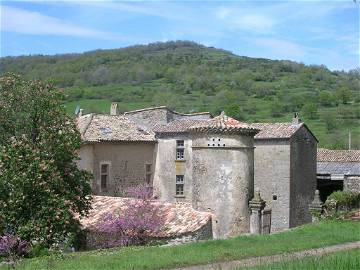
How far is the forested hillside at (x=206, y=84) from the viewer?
7869 centimetres

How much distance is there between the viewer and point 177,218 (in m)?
22.1

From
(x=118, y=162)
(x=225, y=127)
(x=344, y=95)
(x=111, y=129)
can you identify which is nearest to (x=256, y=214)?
(x=225, y=127)

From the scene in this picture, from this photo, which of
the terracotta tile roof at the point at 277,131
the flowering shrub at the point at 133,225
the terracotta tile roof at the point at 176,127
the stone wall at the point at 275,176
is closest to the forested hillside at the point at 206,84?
the terracotta tile roof at the point at 277,131

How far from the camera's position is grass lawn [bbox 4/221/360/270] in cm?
1342

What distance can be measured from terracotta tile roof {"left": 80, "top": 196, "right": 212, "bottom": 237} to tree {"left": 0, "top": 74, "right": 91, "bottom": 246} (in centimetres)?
85

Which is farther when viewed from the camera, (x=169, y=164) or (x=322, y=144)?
(x=322, y=144)

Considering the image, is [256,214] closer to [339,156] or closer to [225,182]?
[225,182]

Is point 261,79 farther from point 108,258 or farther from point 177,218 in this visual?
point 108,258

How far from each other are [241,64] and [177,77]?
23443 millimetres

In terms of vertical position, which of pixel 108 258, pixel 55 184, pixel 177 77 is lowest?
pixel 108 258

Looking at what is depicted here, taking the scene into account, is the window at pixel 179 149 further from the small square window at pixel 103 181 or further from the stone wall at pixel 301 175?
the stone wall at pixel 301 175

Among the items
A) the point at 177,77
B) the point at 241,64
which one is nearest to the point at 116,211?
the point at 177,77

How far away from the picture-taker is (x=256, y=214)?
2177 cm

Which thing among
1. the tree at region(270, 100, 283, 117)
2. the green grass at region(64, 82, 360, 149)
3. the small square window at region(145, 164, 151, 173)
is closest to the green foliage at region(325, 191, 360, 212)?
the small square window at region(145, 164, 151, 173)
